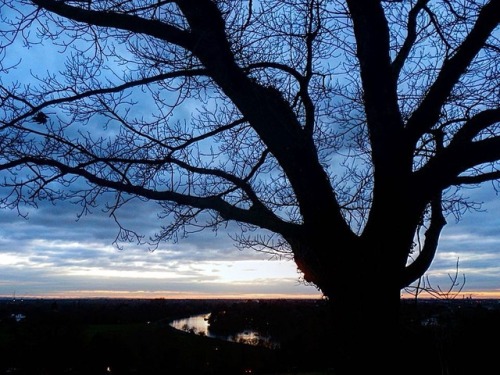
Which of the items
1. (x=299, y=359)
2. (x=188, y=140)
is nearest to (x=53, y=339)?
(x=299, y=359)

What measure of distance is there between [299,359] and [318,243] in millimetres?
19081

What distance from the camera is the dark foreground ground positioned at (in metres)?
5.35

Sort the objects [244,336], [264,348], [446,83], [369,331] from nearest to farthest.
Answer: [369,331]
[446,83]
[264,348]
[244,336]

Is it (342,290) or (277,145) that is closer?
(342,290)

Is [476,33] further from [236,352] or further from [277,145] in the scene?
[236,352]

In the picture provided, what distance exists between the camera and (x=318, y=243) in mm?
4230

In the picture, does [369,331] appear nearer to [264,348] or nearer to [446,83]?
[446,83]

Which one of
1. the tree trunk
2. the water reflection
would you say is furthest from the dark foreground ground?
the water reflection

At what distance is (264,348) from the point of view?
4094cm

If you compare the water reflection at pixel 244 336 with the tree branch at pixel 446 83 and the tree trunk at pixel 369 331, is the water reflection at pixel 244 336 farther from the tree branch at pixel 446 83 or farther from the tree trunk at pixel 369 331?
the tree branch at pixel 446 83

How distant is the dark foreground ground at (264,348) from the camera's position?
17.6ft

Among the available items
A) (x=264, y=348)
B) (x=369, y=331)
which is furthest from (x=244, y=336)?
(x=369, y=331)

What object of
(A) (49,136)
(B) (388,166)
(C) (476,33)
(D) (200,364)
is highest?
(C) (476,33)

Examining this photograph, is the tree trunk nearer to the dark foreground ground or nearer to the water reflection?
the dark foreground ground
